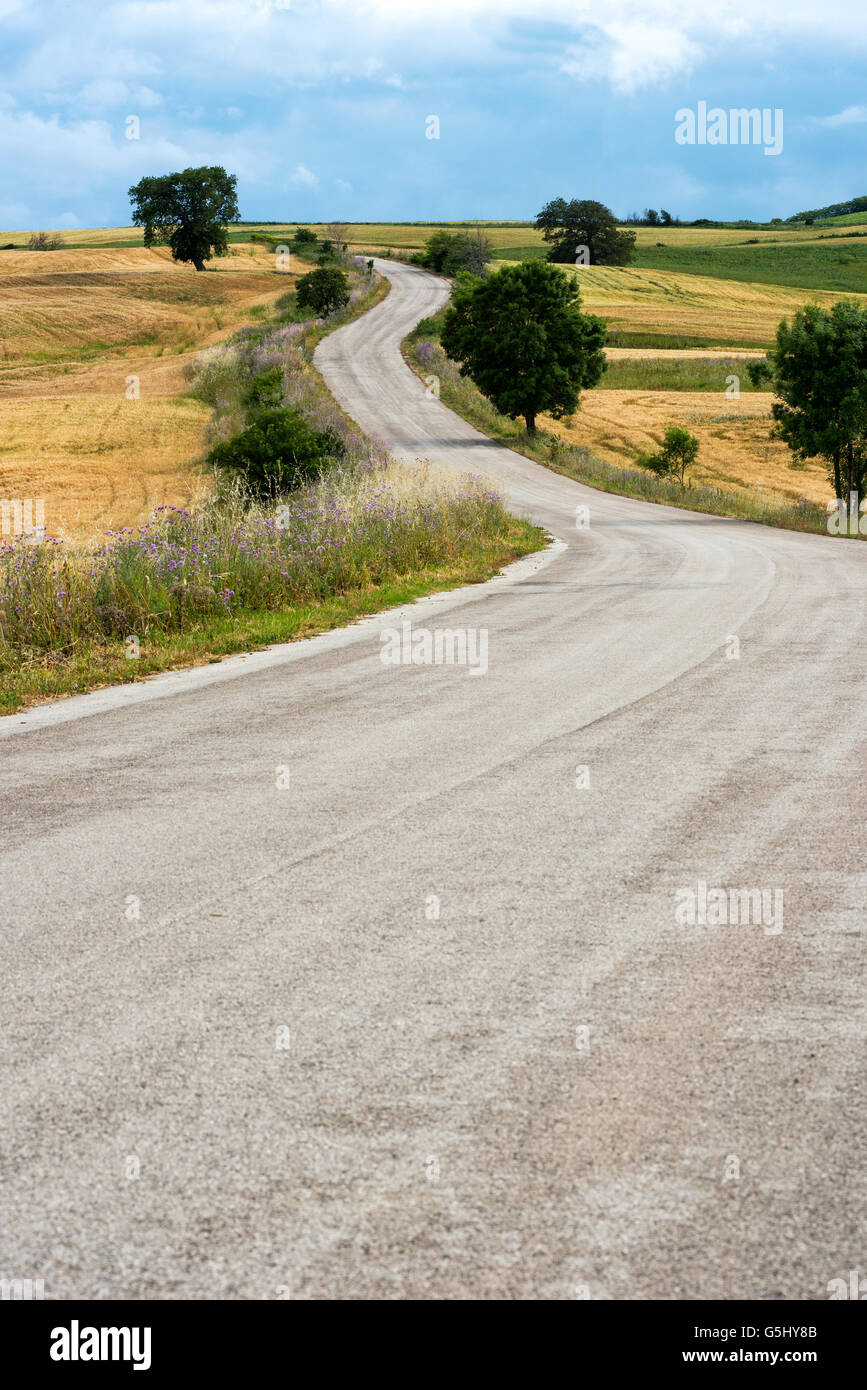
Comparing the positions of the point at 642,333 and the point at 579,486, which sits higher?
the point at 642,333

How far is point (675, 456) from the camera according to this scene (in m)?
39.6

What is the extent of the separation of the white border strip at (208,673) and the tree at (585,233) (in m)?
104

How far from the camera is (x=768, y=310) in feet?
279

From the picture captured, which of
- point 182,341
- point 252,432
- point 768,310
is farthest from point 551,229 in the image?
point 252,432

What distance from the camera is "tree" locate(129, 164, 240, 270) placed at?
83562mm

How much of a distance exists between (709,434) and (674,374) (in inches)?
577

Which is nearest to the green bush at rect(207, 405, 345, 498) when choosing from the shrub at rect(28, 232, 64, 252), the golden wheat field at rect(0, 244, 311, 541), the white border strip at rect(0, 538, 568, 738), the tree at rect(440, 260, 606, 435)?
the golden wheat field at rect(0, 244, 311, 541)

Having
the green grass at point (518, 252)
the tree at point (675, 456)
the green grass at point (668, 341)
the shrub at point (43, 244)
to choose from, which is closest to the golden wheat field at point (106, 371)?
the shrub at point (43, 244)

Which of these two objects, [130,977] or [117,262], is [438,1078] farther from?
[117,262]

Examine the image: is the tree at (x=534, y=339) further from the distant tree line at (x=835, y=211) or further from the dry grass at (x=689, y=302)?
the distant tree line at (x=835, y=211)

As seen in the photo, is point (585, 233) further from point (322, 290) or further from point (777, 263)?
point (322, 290)

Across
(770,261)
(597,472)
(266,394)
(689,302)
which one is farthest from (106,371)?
(770,261)

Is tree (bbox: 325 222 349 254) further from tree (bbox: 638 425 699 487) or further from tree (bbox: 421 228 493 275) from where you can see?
tree (bbox: 638 425 699 487)

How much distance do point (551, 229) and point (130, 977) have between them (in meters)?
124
